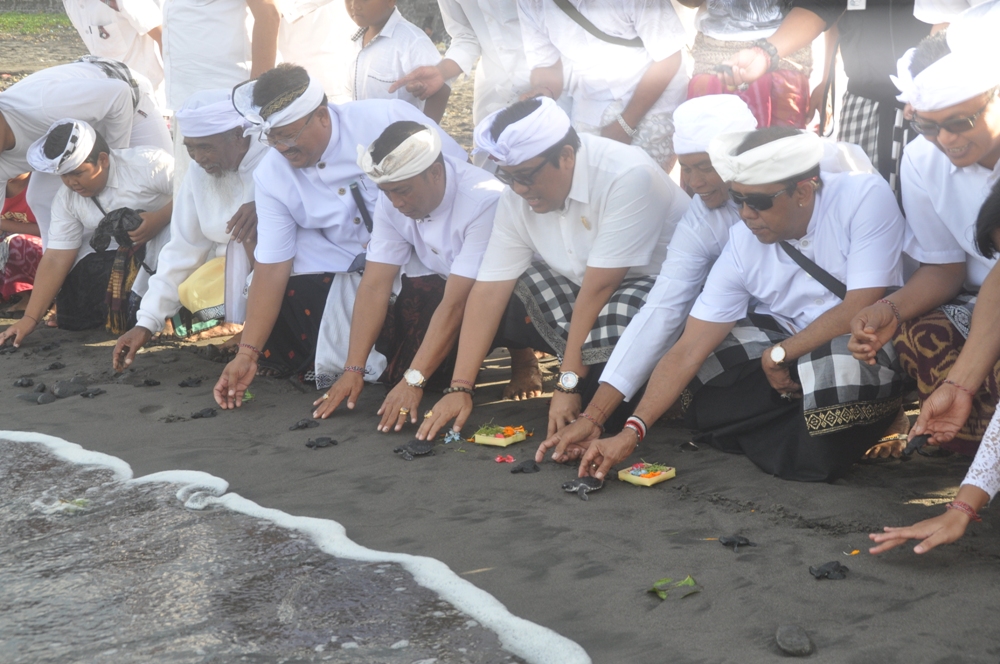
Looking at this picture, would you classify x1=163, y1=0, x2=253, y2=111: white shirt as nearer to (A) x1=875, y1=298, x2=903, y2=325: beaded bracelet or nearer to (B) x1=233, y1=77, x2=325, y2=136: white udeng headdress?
(B) x1=233, y1=77, x2=325, y2=136: white udeng headdress

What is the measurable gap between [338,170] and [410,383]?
1179mm

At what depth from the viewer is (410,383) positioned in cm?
416

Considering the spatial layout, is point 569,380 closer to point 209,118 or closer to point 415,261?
point 415,261

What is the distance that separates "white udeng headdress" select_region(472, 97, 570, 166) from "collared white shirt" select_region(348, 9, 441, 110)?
5.32ft

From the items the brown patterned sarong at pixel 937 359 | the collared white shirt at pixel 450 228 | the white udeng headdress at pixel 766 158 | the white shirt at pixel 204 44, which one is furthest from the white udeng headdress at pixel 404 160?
the white shirt at pixel 204 44

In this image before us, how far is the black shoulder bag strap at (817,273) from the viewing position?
342 centimetres

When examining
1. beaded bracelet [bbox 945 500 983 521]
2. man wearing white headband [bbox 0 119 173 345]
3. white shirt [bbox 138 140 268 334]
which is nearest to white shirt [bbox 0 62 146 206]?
man wearing white headband [bbox 0 119 173 345]

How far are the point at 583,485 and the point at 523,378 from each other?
1.25 m

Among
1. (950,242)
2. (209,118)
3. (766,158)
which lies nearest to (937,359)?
(950,242)

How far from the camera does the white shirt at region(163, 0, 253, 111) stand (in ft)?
18.7

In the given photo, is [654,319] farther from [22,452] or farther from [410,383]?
[22,452]

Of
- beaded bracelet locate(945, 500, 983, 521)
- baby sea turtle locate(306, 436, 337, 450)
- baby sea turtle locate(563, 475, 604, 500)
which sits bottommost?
baby sea turtle locate(306, 436, 337, 450)

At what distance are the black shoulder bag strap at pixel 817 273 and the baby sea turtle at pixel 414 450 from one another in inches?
58.5

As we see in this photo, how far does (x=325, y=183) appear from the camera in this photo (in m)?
4.80
